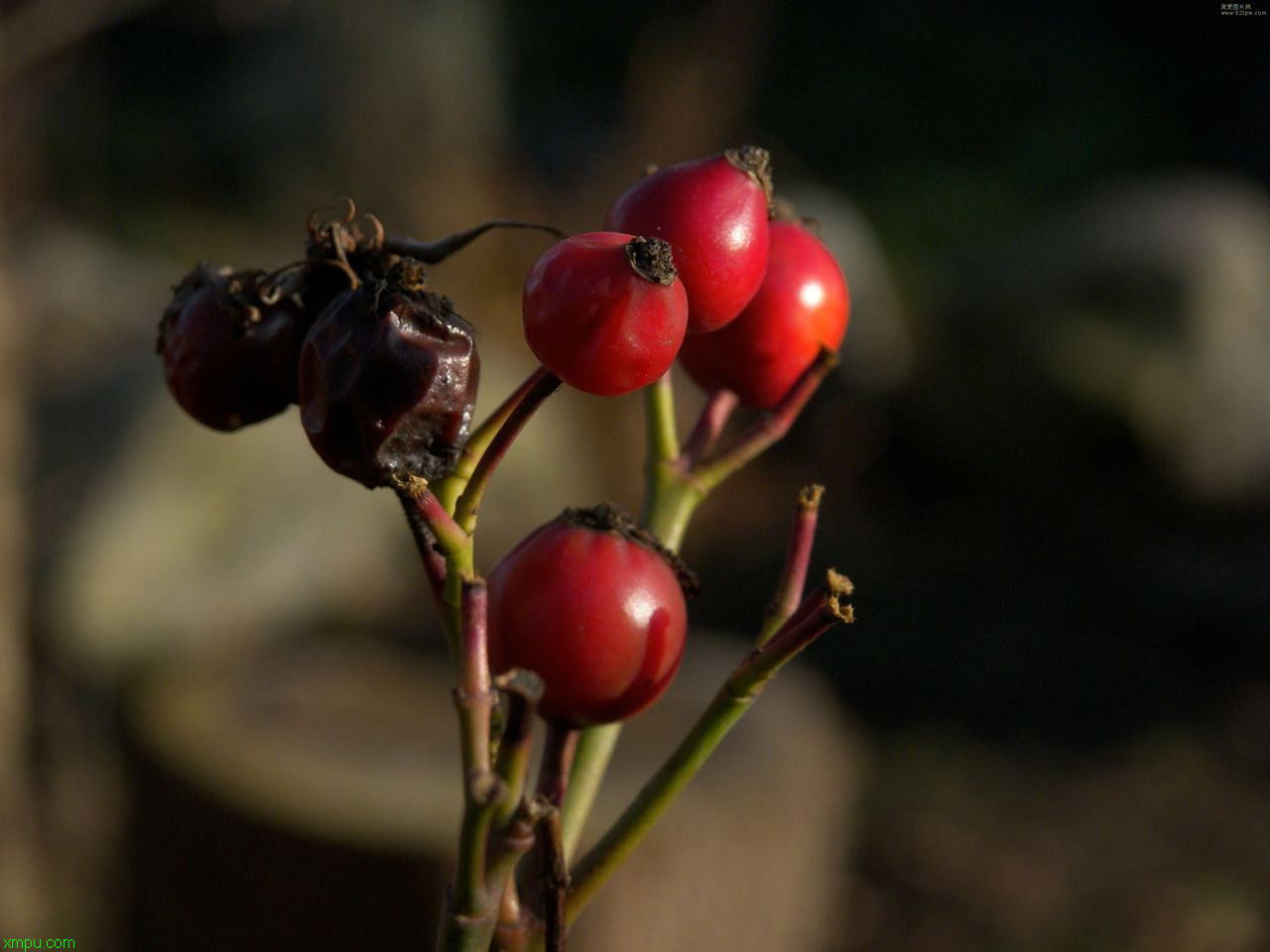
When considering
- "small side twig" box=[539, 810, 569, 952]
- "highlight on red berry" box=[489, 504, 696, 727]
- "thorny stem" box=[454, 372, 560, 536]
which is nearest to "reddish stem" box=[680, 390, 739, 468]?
"highlight on red berry" box=[489, 504, 696, 727]

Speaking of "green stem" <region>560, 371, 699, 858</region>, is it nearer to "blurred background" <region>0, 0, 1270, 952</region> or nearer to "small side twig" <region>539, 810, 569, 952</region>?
"small side twig" <region>539, 810, 569, 952</region>

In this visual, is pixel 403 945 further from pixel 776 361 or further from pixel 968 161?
pixel 968 161

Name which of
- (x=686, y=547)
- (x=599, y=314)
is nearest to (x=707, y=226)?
(x=599, y=314)

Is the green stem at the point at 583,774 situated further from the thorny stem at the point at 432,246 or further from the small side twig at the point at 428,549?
the thorny stem at the point at 432,246

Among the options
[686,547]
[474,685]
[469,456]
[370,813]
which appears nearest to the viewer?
[474,685]

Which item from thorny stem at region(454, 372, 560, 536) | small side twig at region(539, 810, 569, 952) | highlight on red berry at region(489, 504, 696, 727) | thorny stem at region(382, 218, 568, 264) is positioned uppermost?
thorny stem at region(382, 218, 568, 264)

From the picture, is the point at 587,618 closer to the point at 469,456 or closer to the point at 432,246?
the point at 469,456
